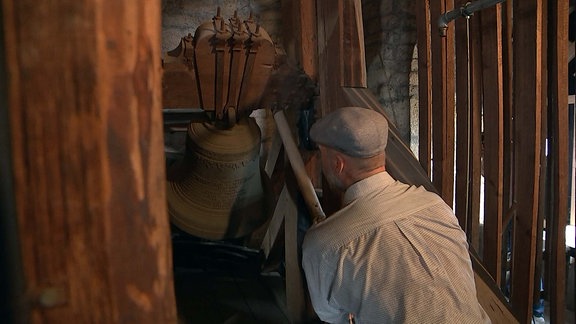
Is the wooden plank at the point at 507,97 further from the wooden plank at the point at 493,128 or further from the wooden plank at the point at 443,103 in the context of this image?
the wooden plank at the point at 443,103

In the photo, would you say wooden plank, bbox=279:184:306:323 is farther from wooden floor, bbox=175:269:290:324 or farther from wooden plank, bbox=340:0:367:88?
wooden plank, bbox=340:0:367:88

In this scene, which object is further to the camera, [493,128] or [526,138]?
[493,128]

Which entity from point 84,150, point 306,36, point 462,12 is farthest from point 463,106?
point 84,150

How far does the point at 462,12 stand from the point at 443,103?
15.2 inches

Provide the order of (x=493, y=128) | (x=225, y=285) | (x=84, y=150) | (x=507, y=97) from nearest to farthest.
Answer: (x=84, y=150) < (x=493, y=128) < (x=507, y=97) < (x=225, y=285)

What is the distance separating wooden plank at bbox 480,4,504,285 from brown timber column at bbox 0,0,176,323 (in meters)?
1.68

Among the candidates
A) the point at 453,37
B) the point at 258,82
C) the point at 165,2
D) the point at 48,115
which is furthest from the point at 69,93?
the point at 165,2

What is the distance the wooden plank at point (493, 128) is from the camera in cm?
181

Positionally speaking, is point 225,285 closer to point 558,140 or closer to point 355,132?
point 355,132

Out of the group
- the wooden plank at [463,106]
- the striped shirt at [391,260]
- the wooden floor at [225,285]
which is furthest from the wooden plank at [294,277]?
the wooden plank at [463,106]

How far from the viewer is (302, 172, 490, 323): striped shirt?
0.90m

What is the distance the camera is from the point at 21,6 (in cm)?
42

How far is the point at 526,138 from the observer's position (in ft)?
5.70

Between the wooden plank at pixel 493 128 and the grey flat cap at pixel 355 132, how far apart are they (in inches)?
39.3
